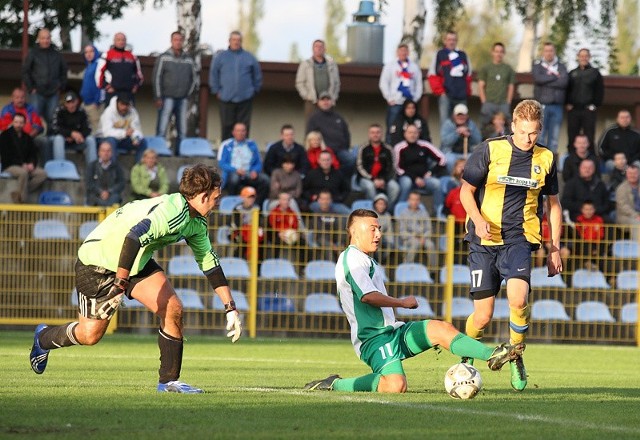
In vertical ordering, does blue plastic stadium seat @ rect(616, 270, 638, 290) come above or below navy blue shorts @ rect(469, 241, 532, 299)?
below

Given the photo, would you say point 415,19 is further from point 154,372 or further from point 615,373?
point 154,372

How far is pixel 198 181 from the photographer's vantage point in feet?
29.4

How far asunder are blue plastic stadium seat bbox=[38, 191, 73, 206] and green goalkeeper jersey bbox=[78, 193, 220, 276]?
11095 millimetres

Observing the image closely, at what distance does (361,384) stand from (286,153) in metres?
11.2

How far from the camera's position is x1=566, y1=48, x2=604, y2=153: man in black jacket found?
23.2 metres

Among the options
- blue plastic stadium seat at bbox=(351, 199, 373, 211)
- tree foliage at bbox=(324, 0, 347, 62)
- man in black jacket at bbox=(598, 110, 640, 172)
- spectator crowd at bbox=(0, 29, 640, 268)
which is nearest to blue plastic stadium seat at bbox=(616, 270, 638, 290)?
spectator crowd at bbox=(0, 29, 640, 268)

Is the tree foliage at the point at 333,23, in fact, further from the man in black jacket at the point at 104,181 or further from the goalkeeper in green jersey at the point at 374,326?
the goalkeeper in green jersey at the point at 374,326

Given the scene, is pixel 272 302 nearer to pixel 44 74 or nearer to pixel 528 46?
pixel 44 74

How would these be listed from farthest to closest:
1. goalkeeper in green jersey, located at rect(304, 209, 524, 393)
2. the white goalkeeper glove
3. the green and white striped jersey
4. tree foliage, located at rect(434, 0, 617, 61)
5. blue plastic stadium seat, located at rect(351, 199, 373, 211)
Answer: tree foliage, located at rect(434, 0, 617, 61) < blue plastic stadium seat, located at rect(351, 199, 373, 211) < the green and white striped jersey < goalkeeper in green jersey, located at rect(304, 209, 524, 393) < the white goalkeeper glove

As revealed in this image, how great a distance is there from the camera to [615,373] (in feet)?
43.7

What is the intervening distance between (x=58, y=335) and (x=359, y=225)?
90.3 inches

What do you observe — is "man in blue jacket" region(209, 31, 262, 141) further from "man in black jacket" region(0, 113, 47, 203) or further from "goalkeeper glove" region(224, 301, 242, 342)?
"goalkeeper glove" region(224, 301, 242, 342)

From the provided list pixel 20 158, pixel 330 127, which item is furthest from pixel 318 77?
pixel 20 158

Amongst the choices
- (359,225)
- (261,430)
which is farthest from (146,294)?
(261,430)
